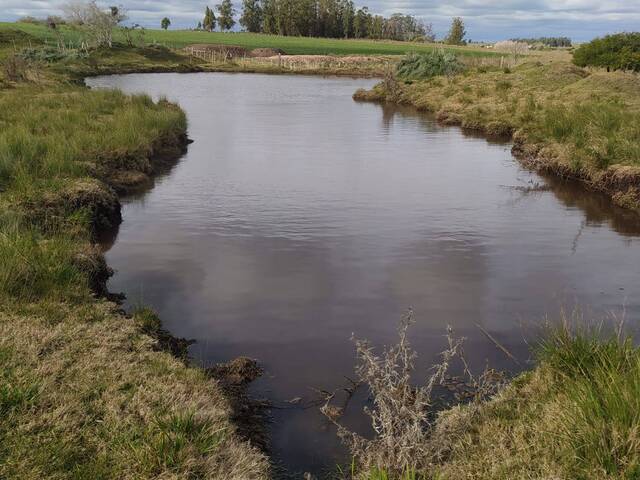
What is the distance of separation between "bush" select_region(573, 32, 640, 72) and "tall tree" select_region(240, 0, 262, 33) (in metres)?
142

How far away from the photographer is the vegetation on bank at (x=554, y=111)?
17047 mm

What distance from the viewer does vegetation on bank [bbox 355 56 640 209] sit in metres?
17.0

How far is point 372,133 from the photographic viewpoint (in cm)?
2798

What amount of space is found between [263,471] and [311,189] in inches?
491

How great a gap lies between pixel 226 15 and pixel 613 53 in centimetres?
15340

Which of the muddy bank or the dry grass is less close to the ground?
the muddy bank

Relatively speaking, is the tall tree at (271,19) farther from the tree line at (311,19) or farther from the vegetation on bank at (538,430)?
the vegetation on bank at (538,430)

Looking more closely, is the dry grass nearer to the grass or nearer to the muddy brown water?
the muddy brown water

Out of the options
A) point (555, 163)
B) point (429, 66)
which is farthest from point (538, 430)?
point (429, 66)

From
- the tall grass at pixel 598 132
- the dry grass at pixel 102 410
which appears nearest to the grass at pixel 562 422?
the dry grass at pixel 102 410

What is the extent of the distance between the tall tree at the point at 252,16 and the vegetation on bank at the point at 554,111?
133 m

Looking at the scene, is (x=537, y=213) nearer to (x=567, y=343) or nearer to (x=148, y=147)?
(x=567, y=343)

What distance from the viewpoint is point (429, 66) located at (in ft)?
162

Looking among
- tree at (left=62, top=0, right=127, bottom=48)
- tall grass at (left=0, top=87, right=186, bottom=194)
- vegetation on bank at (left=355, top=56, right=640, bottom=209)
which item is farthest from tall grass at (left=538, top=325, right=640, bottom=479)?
tree at (left=62, top=0, right=127, bottom=48)
